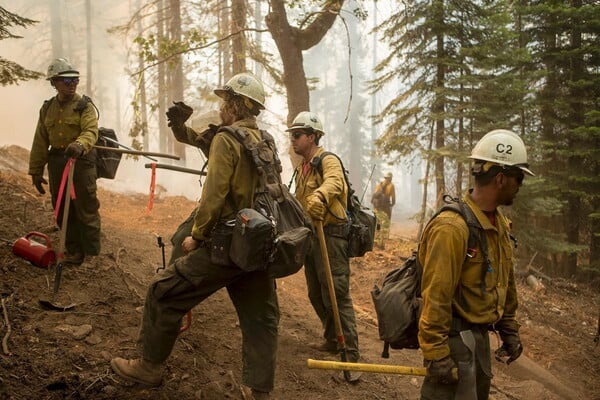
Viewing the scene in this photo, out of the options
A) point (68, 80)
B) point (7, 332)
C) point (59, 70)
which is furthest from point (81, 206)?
point (7, 332)

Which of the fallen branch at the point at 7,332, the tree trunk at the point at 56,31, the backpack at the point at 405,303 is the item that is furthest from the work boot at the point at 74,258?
the tree trunk at the point at 56,31

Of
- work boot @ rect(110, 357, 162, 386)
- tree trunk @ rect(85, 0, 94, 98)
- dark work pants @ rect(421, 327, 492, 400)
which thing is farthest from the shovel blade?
tree trunk @ rect(85, 0, 94, 98)

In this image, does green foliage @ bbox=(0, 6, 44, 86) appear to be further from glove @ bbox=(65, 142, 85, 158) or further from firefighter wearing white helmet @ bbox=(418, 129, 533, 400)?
firefighter wearing white helmet @ bbox=(418, 129, 533, 400)

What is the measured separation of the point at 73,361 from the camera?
3.81 m

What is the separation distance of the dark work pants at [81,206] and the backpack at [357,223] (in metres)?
2.98

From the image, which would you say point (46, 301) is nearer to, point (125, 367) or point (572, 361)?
point (125, 367)

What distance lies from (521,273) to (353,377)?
814cm

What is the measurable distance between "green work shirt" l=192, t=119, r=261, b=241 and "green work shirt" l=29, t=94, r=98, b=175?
2.89 m

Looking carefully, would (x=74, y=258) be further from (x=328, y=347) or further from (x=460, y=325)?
(x=460, y=325)

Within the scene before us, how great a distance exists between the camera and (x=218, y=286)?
3.65 metres

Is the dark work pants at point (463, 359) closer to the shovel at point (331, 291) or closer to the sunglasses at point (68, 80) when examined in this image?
the shovel at point (331, 291)

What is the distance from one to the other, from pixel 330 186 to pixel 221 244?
5.50 feet

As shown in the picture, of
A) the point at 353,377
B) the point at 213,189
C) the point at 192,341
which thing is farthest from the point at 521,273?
the point at 213,189

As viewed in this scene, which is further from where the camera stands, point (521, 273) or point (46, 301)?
point (521, 273)
